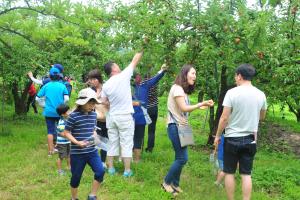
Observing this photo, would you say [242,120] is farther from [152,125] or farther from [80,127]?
[152,125]

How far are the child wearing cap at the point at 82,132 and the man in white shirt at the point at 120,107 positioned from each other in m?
1.31

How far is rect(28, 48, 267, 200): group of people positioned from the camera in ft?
17.6

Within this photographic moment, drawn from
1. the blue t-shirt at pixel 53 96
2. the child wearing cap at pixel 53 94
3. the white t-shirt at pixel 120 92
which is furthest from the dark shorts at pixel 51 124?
the white t-shirt at pixel 120 92

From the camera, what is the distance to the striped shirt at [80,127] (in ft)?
17.3

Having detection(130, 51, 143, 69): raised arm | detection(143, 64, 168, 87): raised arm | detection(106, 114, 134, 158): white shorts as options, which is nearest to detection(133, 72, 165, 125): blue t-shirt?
detection(143, 64, 168, 87): raised arm

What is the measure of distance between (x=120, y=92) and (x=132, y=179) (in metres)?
1.39

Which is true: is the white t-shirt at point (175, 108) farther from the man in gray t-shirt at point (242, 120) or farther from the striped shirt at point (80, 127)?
the striped shirt at point (80, 127)

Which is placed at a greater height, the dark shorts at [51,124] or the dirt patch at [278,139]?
the dark shorts at [51,124]

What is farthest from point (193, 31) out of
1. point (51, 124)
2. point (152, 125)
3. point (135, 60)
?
point (51, 124)

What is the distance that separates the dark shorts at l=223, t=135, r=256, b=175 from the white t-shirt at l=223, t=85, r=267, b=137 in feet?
0.26

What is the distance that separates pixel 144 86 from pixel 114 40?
39.2 inches

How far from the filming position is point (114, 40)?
7.95 meters

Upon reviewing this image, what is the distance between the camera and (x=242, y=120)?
5488 millimetres

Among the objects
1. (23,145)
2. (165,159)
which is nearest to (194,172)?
(165,159)
